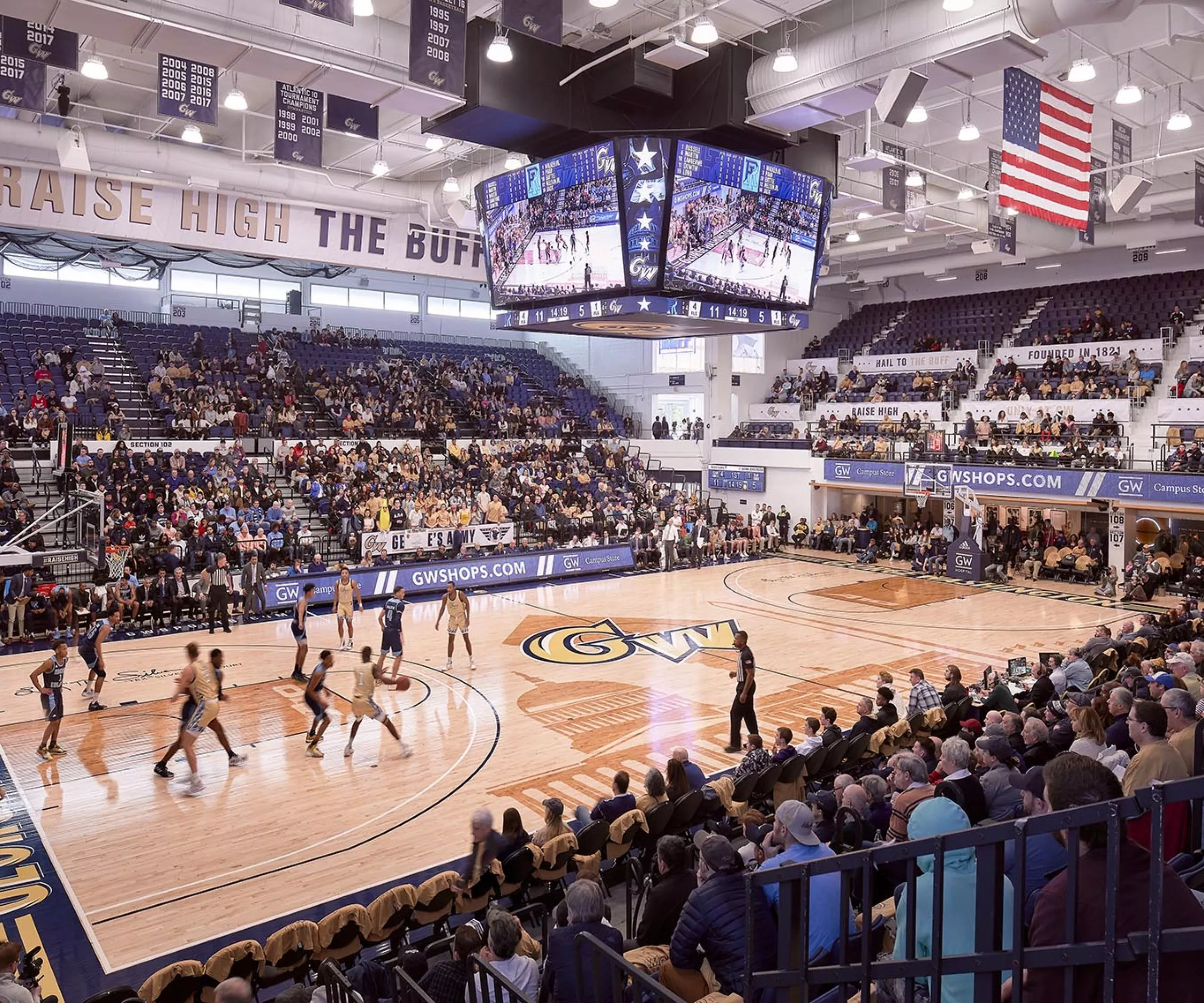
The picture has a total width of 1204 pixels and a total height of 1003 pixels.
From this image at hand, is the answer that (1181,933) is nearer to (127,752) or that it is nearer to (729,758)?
(729,758)

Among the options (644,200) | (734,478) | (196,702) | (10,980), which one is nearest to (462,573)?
(196,702)

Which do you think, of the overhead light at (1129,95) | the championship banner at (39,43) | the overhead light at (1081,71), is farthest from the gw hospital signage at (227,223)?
the overhead light at (1129,95)

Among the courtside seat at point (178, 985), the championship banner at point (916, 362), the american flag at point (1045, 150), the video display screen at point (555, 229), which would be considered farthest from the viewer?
the championship banner at point (916, 362)

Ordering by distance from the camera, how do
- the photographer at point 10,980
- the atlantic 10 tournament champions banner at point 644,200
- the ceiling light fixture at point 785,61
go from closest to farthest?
1. the photographer at point 10,980
2. the ceiling light fixture at point 785,61
3. the atlantic 10 tournament champions banner at point 644,200

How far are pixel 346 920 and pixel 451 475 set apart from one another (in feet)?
72.5

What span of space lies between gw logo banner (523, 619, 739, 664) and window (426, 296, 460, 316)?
78.3 ft

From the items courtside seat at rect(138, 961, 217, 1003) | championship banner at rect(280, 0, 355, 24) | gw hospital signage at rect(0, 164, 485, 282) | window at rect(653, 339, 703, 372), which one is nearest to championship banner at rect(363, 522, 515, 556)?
gw hospital signage at rect(0, 164, 485, 282)

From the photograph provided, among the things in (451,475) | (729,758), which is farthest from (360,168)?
(729,758)

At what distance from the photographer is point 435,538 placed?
2488 centimetres

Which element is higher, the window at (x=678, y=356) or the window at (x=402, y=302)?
the window at (x=402, y=302)

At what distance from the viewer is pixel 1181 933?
2.25 meters

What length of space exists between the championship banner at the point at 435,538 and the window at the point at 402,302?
1637cm

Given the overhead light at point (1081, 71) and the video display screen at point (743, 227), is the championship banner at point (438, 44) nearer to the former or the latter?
the video display screen at point (743, 227)

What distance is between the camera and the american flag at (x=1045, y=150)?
1300 centimetres
